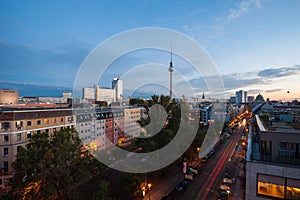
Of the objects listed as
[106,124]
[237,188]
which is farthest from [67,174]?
[106,124]

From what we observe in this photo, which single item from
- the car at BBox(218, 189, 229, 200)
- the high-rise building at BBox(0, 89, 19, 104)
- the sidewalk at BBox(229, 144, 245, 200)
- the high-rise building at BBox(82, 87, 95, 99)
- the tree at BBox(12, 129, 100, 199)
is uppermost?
the high-rise building at BBox(82, 87, 95, 99)

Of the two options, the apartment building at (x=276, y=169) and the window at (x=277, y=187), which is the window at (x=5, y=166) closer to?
the apartment building at (x=276, y=169)

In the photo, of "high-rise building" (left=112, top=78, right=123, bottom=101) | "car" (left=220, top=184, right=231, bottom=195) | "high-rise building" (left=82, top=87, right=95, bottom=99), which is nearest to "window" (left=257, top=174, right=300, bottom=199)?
"car" (left=220, top=184, right=231, bottom=195)

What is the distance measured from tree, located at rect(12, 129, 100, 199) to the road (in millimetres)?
11035

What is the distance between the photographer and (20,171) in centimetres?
1154

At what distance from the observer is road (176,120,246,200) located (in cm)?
1754

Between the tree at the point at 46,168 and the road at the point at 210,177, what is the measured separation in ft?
36.2

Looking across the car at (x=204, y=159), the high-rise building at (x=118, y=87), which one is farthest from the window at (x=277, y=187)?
the high-rise building at (x=118, y=87)

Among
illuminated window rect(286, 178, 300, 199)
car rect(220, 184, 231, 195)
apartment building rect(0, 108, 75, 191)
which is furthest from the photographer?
apartment building rect(0, 108, 75, 191)

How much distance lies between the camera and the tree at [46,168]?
38.0ft

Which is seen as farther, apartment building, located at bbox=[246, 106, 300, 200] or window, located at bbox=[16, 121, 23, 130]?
window, located at bbox=[16, 121, 23, 130]

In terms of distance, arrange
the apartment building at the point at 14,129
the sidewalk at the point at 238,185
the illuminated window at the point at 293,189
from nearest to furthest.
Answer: the illuminated window at the point at 293,189 → the sidewalk at the point at 238,185 → the apartment building at the point at 14,129

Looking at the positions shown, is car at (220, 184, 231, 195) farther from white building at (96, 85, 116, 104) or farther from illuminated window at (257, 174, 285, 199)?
white building at (96, 85, 116, 104)

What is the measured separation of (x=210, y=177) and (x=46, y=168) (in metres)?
19.5
